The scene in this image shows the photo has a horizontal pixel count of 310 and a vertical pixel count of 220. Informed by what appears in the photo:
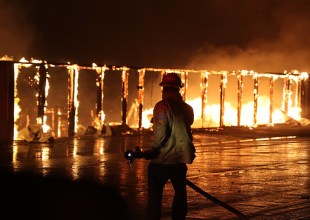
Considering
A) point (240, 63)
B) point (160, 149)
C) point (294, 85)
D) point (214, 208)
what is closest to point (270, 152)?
point (214, 208)

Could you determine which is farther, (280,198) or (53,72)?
(53,72)

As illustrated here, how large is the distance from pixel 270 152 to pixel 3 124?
26.2 feet

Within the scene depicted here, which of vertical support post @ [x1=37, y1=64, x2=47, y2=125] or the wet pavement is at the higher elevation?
vertical support post @ [x1=37, y1=64, x2=47, y2=125]

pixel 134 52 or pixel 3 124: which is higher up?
pixel 134 52

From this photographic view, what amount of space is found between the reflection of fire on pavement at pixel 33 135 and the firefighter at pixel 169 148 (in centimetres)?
1436

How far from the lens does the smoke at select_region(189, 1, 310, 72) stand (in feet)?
128

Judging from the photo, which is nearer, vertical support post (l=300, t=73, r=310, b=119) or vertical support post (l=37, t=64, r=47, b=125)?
vertical support post (l=37, t=64, r=47, b=125)

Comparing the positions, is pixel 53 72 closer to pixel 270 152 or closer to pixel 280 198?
pixel 270 152

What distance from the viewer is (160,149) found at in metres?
7.70

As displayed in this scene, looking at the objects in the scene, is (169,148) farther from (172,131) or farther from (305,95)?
(305,95)

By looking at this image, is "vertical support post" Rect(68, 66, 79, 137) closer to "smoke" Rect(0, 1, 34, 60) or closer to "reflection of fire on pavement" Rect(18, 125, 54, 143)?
"reflection of fire on pavement" Rect(18, 125, 54, 143)

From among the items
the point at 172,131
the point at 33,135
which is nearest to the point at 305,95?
the point at 33,135

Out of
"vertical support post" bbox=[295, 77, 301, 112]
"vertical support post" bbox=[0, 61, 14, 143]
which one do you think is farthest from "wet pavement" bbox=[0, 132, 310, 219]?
"vertical support post" bbox=[295, 77, 301, 112]

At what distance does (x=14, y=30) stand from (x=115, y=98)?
26.3ft
